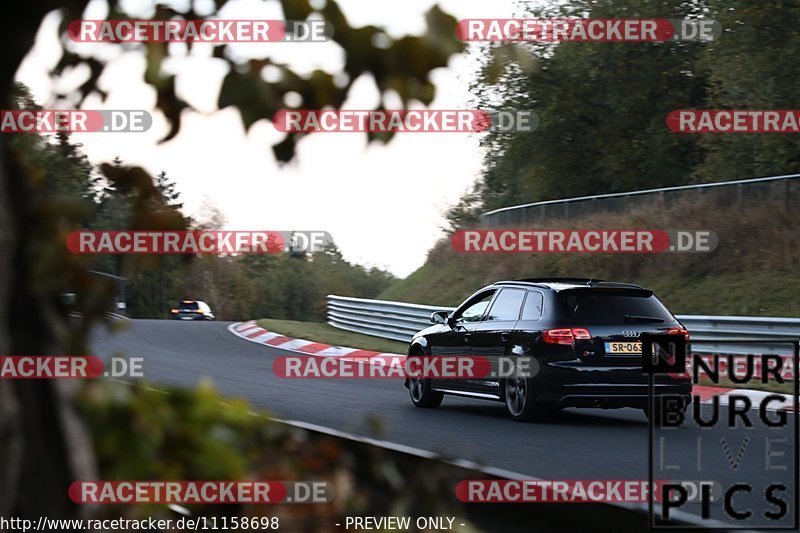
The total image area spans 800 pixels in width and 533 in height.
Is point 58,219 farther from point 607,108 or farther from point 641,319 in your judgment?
point 607,108

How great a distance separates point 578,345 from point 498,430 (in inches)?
48.3

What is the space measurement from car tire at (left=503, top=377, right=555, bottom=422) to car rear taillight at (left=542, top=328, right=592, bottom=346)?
475 millimetres

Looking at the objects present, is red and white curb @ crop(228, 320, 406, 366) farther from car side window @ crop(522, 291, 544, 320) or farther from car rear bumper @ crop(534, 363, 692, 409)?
car rear bumper @ crop(534, 363, 692, 409)

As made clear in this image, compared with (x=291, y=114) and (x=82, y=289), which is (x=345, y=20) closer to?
(x=291, y=114)

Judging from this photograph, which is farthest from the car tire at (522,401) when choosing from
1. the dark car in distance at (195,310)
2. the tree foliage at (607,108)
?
the dark car in distance at (195,310)

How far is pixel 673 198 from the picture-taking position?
27938 mm

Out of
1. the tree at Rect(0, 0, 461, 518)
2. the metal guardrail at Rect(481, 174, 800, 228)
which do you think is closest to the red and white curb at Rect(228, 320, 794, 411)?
the metal guardrail at Rect(481, 174, 800, 228)


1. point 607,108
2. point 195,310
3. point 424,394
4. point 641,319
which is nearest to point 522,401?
point 641,319

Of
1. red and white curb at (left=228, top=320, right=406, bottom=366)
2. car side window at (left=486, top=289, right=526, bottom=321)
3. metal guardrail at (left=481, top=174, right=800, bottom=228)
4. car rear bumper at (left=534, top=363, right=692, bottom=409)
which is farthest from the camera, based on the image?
metal guardrail at (left=481, top=174, right=800, bottom=228)

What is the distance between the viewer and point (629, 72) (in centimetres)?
3888

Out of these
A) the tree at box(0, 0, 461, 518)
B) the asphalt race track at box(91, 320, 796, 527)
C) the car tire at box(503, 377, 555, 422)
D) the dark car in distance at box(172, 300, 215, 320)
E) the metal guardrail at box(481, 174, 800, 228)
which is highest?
the metal guardrail at box(481, 174, 800, 228)

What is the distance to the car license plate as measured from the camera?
12.4 metres

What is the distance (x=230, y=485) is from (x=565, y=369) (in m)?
9.74

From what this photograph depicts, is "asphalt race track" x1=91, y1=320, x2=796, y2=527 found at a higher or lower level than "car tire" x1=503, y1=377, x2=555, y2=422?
lower
